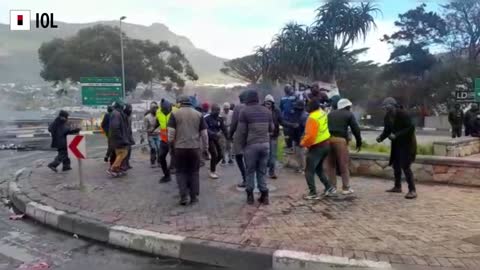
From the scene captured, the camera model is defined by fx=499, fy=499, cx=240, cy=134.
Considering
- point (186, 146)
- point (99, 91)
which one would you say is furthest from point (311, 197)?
point (99, 91)

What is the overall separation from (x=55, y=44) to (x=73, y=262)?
48.2m

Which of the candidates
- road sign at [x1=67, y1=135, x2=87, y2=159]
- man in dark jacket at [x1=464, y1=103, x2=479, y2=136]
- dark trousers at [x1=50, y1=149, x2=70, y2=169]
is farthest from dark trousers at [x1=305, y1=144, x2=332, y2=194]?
man in dark jacket at [x1=464, y1=103, x2=479, y2=136]

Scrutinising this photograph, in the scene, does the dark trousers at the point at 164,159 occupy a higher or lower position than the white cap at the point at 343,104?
lower

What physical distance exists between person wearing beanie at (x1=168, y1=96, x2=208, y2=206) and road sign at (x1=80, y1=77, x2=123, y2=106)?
1930 cm

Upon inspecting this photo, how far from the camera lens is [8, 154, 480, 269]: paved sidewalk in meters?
5.23

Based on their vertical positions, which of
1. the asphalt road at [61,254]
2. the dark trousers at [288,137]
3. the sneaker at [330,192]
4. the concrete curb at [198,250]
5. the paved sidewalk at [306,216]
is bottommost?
the asphalt road at [61,254]

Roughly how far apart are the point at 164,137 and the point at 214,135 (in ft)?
3.52

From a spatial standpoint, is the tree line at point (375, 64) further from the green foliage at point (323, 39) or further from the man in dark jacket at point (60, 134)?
the man in dark jacket at point (60, 134)

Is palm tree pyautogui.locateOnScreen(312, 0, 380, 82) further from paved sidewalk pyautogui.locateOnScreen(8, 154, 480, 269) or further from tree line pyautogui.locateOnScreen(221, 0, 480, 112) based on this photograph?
paved sidewalk pyautogui.locateOnScreen(8, 154, 480, 269)

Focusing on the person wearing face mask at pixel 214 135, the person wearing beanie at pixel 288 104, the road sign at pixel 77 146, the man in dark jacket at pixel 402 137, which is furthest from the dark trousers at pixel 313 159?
the road sign at pixel 77 146

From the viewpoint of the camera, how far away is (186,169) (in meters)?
7.39

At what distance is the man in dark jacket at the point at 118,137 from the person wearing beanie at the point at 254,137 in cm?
367

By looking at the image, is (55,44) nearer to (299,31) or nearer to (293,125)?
(299,31)

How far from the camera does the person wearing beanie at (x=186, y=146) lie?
732 cm
